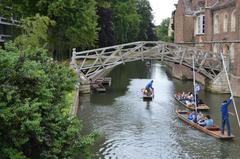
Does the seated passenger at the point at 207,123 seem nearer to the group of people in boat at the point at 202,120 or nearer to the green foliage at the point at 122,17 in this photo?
the group of people in boat at the point at 202,120

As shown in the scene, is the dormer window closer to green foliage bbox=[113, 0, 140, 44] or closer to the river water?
the river water

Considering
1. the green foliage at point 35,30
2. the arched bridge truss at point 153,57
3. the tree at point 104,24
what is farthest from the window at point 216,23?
the tree at point 104,24

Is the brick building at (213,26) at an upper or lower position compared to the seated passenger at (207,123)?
upper

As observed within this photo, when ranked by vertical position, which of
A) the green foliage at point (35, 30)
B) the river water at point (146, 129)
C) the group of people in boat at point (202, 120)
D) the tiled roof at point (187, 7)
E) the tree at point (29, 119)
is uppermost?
the tiled roof at point (187, 7)

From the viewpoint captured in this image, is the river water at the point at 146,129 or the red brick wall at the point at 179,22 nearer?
the river water at the point at 146,129

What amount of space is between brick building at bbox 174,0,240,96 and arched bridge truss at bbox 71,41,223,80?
50.8 inches

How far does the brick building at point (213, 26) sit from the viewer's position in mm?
35763

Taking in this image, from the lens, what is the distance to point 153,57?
37.1 meters

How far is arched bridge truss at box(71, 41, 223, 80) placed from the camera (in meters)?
36.0

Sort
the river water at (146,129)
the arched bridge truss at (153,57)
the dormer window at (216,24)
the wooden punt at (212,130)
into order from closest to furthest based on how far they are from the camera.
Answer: the river water at (146,129)
the wooden punt at (212,130)
the arched bridge truss at (153,57)
the dormer window at (216,24)

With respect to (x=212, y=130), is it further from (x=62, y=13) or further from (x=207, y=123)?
(x=62, y=13)

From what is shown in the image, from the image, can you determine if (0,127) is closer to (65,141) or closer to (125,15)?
(65,141)

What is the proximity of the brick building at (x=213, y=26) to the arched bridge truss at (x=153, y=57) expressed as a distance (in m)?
1.29

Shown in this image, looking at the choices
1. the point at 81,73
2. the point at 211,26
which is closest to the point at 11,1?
the point at 81,73
